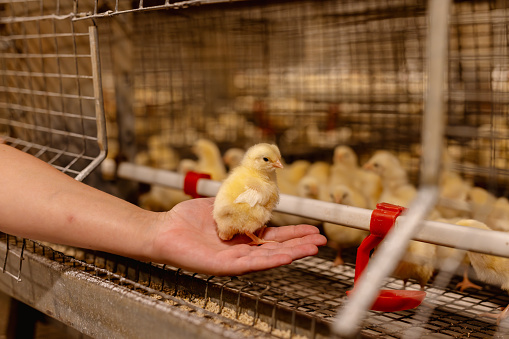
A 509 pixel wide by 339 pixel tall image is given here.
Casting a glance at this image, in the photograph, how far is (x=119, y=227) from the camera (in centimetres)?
97

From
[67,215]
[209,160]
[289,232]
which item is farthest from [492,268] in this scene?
[209,160]

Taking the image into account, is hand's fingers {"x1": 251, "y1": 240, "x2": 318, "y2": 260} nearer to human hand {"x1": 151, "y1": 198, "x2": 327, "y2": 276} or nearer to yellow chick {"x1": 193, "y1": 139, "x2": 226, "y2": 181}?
human hand {"x1": 151, "y1": 198, "x2": 327, "y2": 276}

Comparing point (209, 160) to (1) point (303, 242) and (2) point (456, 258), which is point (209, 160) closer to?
(2) point (456, 258)

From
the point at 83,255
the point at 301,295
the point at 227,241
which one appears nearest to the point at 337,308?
the point at 301,295

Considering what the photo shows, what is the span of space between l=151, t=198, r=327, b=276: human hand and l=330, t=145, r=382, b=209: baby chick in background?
1098mm

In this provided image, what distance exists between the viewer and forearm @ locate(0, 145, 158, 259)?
964 millimetres

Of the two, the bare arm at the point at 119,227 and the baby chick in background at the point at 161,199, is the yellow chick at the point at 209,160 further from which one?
the bare arm at the point at 119,227

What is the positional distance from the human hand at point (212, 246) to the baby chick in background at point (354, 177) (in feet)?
3.60

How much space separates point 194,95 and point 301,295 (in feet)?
9.31

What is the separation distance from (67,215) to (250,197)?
0.39 meters

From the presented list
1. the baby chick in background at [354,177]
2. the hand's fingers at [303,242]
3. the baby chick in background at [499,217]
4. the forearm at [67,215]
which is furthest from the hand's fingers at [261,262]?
the baby chick in background at [354,177]

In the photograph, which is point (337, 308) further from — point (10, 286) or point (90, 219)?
point (10, 286)

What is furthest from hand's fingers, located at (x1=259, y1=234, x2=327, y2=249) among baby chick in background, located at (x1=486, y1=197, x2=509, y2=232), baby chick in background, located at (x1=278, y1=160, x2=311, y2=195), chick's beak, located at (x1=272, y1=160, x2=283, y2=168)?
baby chick in background, located at (x1=278, y1=160, x2=311, y2=195)

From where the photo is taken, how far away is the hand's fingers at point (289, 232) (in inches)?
40.6
